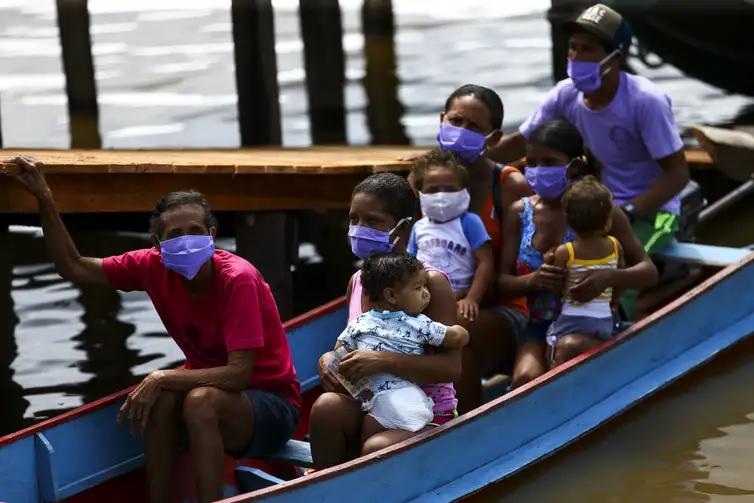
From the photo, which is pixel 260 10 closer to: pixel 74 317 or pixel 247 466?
Result: pixel 74 317

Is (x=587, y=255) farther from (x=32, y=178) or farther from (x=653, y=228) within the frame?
(x=32, y=178)

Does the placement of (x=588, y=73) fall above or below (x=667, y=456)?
above

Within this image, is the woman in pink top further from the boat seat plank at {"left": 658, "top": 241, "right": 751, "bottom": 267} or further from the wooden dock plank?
the boat seat plank at {"left": 658, "top": 241, "right": 751, "bottom": 267}

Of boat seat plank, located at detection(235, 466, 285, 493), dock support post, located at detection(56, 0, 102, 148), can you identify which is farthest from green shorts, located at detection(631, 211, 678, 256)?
dock support post, located at detection(56, 0, 102, 148)

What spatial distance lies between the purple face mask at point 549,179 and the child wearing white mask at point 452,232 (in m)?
0.30

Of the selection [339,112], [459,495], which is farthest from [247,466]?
[339,112]

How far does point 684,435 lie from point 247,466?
223 cm

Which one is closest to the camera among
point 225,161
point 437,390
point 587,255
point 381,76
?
point 437,390

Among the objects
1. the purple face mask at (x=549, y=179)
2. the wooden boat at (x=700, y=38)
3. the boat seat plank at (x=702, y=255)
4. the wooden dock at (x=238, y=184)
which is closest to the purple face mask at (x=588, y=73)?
the purple face mask at (x=549, y=179)

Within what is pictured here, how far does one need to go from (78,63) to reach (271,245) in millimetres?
5294

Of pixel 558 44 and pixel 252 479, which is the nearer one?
pixel 252 479

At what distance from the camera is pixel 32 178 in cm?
516

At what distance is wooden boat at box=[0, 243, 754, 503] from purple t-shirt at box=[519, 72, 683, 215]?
0.70 metres

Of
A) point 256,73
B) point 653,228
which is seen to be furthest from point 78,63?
point 653,228
